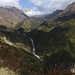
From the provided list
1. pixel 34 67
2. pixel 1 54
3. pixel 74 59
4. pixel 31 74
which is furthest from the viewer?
pixel 74 59

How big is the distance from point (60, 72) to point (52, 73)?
20.5 inches

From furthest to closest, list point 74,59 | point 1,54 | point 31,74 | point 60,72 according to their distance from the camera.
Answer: point 74,59, point 1,54, point 31,74, point 60,72

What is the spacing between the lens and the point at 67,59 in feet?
650

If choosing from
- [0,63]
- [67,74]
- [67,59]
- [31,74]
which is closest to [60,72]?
[67,74]

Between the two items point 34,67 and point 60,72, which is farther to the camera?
point 34,67

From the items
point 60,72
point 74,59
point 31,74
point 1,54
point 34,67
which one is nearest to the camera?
point 60,72

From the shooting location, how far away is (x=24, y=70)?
24.6ft

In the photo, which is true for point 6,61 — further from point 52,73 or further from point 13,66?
point 52,73

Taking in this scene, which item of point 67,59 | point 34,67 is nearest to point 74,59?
point 67,59

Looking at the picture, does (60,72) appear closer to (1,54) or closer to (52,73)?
(52,73)

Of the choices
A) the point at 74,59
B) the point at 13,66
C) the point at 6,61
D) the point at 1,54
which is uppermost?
the point at 1,54

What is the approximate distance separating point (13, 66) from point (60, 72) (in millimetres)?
4289

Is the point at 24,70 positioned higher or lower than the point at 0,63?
lower

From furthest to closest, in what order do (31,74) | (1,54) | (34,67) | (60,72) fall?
(1,54) → (34,67) → (31,74) → (60,72)
